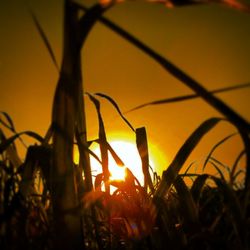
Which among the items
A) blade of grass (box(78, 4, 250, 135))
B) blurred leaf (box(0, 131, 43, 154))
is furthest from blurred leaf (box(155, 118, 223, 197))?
blurred leaf (box(0, 131, 43, 154))

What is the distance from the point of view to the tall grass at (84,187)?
0.53 metres

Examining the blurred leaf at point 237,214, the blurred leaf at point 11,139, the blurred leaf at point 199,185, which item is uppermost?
the blurred leaf at point 11,139

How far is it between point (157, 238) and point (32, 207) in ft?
1.46

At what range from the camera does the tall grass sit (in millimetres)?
530

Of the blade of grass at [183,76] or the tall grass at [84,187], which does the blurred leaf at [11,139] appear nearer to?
the tall grass at [84,187]

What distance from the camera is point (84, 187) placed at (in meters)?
0.98

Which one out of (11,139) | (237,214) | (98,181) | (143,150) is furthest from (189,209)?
(11,139)

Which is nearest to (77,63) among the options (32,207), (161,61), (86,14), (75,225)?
(86,14)

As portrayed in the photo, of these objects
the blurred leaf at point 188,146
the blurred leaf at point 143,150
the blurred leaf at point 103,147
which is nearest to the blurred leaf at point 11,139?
the blurred leaf at point 103,147

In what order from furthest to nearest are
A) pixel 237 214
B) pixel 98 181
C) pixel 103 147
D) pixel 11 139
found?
pixel 98 181, pixel 103 147, pixel 11 139, pixel 237 214

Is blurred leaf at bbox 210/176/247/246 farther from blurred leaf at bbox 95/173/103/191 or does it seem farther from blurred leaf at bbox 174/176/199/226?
blurred leaf at bbox 95/173/103/191

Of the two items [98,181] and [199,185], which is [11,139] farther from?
[199,185]

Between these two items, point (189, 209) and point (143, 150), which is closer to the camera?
point (189, 209)

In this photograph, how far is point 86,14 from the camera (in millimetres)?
522
